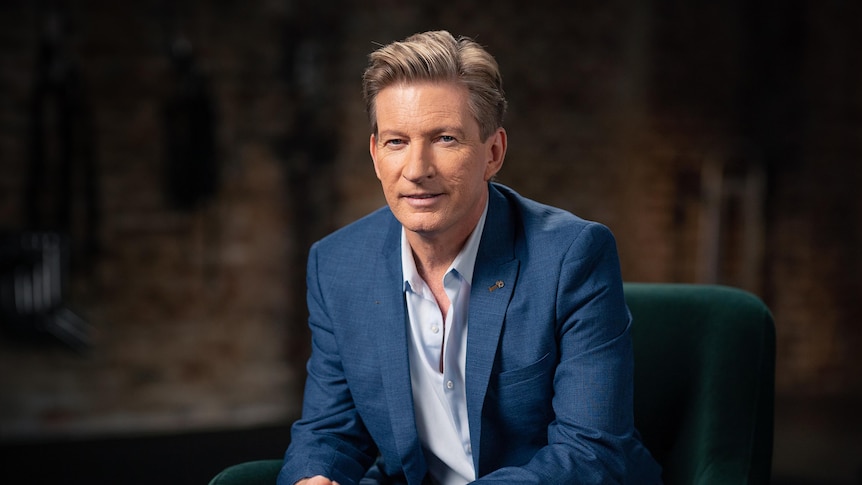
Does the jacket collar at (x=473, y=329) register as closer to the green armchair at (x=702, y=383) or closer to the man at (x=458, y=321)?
the man at (x=458, y=321)

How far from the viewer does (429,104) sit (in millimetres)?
1555

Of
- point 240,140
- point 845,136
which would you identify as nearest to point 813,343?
point 845,136

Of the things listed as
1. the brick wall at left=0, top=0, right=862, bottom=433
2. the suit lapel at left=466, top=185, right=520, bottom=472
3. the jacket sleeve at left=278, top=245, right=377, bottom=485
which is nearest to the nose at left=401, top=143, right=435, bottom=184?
the suit lapel at left=466, top=185, right=520, bottom=472

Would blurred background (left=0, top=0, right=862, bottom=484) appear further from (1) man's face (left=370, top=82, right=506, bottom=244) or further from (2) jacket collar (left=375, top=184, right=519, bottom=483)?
(1) man's face (left=370, top=82, right=506, bottom=244)

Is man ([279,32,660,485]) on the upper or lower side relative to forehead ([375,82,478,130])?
lower

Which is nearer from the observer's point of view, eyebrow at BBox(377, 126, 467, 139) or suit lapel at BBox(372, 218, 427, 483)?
eyebrow at BBox(377, 126, 467, 139)

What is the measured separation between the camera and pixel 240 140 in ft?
15.0

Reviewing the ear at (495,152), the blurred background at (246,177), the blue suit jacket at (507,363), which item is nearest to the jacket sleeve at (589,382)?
the blue suit jacket at (507,363)

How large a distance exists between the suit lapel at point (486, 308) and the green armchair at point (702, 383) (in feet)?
1.55

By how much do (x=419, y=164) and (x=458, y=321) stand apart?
0.35 meters

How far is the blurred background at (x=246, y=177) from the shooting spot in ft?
13.9

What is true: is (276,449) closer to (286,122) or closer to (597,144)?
(286,122)

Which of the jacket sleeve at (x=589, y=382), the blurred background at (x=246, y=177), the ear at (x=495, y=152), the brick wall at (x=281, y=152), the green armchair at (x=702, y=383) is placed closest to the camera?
the jacket sleeve at (x=589, y=382)

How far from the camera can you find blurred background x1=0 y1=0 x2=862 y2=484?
423cm
